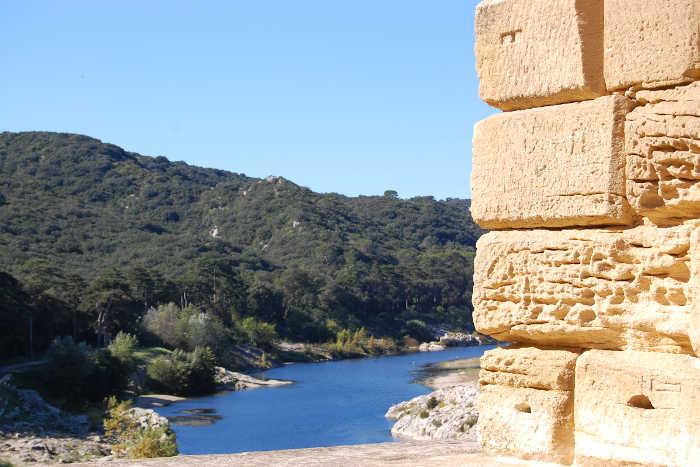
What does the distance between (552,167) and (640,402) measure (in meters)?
0.81

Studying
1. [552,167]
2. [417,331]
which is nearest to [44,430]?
[552,167]

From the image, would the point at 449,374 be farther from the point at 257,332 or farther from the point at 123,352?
the point at 123,352

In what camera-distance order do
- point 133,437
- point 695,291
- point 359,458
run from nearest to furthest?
point 695,291
point 359,458
point 133,437

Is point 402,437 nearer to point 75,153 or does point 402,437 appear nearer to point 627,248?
point 627,248

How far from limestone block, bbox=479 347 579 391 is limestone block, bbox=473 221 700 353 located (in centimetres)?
5

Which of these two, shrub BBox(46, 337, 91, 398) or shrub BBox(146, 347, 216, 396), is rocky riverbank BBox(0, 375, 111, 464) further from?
shrub BBox(146, 347, 216, 396)

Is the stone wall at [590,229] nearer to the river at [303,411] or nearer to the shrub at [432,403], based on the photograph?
the river at [303,411]

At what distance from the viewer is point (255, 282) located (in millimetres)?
54688

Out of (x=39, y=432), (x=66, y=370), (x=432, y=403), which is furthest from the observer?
(x=66, y=370)

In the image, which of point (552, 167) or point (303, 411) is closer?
point (552, 167)

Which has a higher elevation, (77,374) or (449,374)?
(77,374)

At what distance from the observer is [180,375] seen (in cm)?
3634

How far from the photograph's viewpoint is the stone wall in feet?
9.07

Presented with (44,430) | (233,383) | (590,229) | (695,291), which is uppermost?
(590,229)
